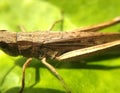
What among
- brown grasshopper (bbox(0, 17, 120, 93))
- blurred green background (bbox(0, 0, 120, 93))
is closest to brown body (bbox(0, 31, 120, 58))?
brown grasshopper (bbox(0, 17, 120, 93))

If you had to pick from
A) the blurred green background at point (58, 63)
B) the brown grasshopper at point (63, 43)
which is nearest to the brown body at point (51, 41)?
the brown grasshopper at point (63, 43)

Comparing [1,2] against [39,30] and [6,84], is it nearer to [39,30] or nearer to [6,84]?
[39,30]

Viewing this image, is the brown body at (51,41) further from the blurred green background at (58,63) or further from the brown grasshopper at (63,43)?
the blurred green background at (58,63)

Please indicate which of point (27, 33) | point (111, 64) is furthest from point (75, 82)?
point (27, 33)

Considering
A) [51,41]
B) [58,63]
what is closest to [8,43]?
[51,41]

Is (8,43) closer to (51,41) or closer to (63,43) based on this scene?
(51,41)

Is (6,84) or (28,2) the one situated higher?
(28,2)

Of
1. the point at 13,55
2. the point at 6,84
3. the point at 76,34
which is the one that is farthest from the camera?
the point at 76,34
